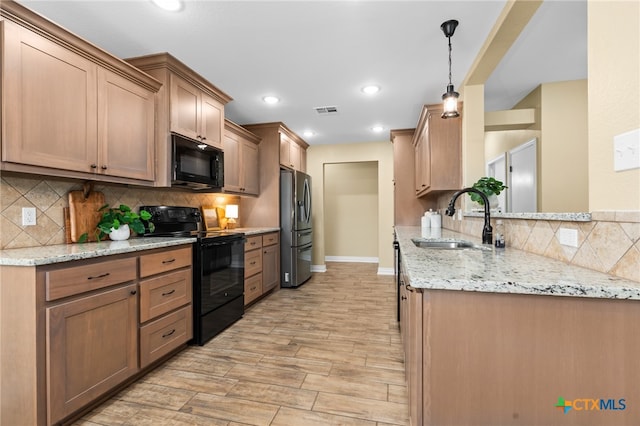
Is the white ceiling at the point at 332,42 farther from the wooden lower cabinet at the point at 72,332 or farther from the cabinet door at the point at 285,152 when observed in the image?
the wooden lower cabinet at the point at 72,332

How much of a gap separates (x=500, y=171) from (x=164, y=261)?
4628 millimetres

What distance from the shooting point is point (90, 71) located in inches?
73.5

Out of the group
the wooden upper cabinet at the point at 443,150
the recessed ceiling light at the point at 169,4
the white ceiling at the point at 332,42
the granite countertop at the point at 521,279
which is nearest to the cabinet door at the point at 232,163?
the white ceiling at the point at 332,42

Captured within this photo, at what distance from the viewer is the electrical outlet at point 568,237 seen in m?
1.13

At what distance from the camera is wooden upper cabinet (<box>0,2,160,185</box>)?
1484 millimetres

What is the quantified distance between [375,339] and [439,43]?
2.48 metres

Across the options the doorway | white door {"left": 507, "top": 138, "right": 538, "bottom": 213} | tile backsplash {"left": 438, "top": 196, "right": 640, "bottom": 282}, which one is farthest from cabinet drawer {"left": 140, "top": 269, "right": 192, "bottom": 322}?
the doorway

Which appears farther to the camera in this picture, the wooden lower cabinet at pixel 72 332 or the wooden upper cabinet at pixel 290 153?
the wooden upper cabinet at pixel 290 153

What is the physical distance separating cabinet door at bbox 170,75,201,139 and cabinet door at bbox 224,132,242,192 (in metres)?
0.72

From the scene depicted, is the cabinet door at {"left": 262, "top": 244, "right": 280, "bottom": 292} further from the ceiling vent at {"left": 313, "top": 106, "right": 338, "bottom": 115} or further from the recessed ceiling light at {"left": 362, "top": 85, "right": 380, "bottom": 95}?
the recessed ceiling light at {"left": 362, "top": 85, "right": 380, "bottom": 95}

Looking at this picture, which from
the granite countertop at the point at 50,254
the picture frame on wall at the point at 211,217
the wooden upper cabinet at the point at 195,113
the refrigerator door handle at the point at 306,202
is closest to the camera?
the granite countertop at the point at 50,254

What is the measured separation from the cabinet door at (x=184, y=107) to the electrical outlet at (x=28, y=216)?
1102 mm

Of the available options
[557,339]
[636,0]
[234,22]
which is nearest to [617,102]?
[636,0]

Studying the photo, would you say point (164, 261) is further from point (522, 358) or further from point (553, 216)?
point (553, 216)
